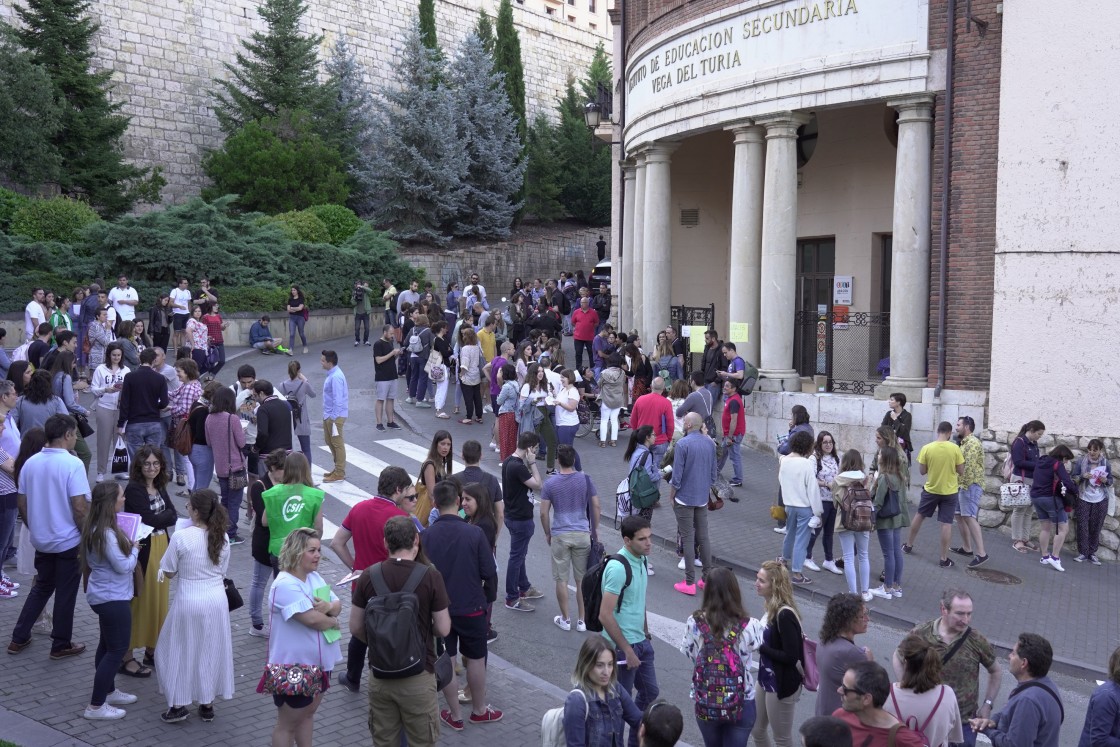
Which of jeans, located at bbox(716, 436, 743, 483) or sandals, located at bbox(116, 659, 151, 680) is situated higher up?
jeans, located at bbox(716, 436, 743, 483)

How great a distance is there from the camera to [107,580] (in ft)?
22.8

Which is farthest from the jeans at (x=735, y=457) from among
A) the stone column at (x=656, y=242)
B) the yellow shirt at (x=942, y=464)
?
the stone column at (x=656, y=242)

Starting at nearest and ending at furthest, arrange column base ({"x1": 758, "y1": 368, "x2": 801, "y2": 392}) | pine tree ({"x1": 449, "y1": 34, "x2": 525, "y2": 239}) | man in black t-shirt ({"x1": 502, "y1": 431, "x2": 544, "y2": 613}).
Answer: man in black t-shirt ({"x1": 502, "y1": 431, "x2": 544, "y2": 613}), column base ({"x1": 758, "y1": 368, "x2": 801, "y2": 392}), pine tree ({"x1": 449, "y1": 34, "x2": 525, "y2": 239})

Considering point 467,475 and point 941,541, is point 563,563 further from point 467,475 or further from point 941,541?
point 941,541

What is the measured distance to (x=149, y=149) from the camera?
37375mm

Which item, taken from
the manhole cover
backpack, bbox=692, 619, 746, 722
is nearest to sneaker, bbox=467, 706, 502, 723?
backpack, bbox=692, 619, 746, 722

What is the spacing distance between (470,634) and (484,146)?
36197 mm

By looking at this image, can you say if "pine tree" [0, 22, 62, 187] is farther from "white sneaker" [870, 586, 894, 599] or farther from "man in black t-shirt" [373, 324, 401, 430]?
"white sneaker" [870, 586, 894, 599]

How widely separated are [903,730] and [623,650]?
2.06 meters

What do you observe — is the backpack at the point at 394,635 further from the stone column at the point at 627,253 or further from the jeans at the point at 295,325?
the jeans at the point at 295,325

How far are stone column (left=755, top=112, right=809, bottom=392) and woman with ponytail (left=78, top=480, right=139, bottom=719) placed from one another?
493 inches

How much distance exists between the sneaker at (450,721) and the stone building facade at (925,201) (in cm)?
993

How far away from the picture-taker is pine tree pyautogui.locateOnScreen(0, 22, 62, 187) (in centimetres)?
2838

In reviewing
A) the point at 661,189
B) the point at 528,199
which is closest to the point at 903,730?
the point at 661,189
